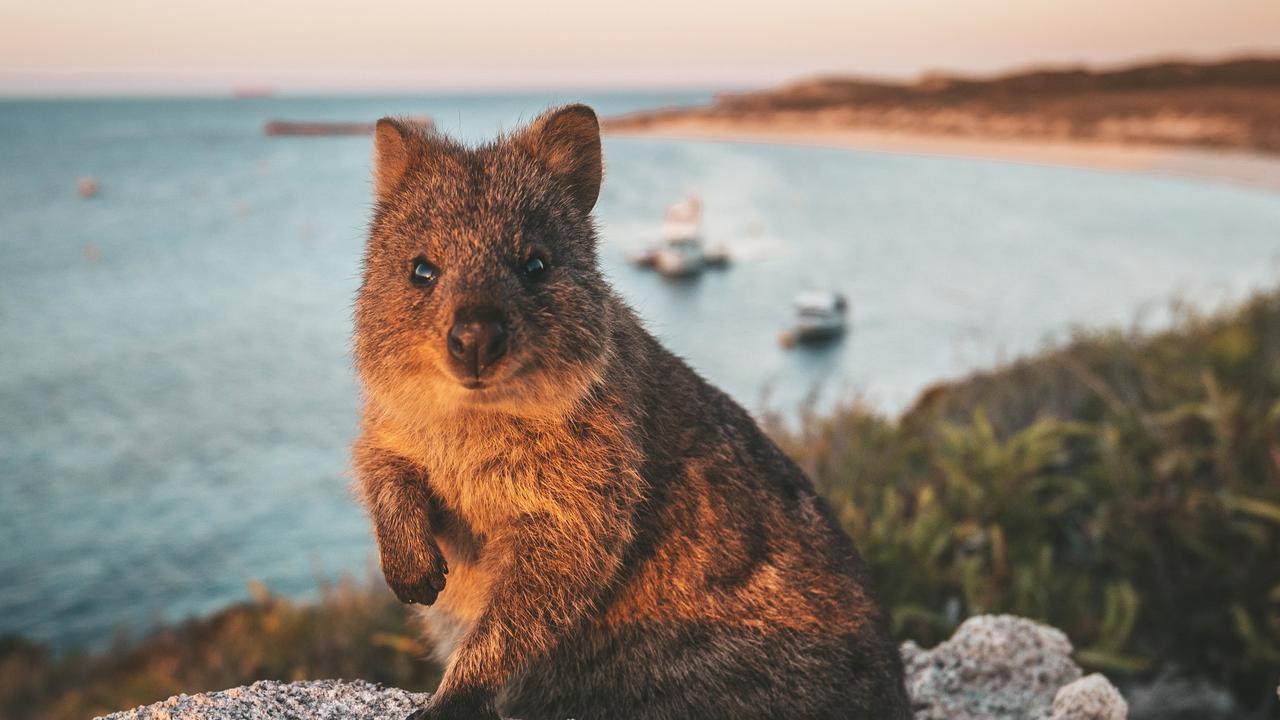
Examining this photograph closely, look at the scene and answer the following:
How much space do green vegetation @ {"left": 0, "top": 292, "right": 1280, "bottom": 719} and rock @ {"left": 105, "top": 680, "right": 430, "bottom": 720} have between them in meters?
4.28

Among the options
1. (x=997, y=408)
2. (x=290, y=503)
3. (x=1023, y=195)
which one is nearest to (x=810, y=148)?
(x=1023, y=195)

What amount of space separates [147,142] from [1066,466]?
158757 mm

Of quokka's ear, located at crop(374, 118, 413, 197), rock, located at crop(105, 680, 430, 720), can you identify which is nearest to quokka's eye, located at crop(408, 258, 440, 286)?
quokka's ear, located at crop(374, 118, 413, 197)

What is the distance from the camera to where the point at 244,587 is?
72.6 feet

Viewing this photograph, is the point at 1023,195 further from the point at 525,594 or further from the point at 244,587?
the point at 525,594

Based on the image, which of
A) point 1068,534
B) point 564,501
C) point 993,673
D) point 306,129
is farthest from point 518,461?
point 306,129

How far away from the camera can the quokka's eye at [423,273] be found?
137 inches

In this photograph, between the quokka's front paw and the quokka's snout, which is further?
the quokka's front paw

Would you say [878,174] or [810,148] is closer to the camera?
[878,174]

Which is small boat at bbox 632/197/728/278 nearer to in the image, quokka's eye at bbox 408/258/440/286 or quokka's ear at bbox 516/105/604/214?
quokka's ear at bbox 516/105/604/214

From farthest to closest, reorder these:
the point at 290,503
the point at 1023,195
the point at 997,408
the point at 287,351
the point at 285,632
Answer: the point at 1023,195 < the point at 287,351 < the point at 290,503 < the point at 997,408 < the point at 285,632

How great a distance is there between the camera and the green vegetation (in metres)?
7.49

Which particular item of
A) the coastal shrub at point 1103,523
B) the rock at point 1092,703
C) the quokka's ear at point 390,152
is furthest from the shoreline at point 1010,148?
the rock at point 1092,703

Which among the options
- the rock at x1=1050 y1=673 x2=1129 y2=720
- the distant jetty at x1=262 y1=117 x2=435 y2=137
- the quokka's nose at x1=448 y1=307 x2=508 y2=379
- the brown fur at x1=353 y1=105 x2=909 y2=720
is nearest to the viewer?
the quokka's nose at x1=448 y1=307 x2=508 y2=379
